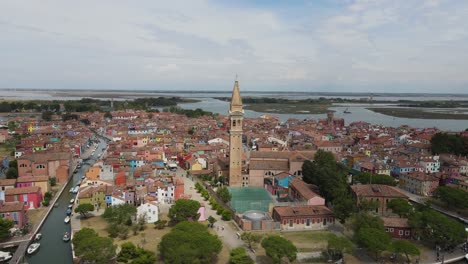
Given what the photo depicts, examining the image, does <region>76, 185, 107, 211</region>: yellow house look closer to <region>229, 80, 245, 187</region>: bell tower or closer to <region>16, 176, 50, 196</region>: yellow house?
<region>16, 176, 50, 196</region>: yellow house

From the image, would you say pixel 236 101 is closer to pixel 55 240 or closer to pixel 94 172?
pixel 94 172

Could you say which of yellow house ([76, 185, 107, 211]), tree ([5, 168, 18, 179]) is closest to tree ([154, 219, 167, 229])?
yellow house ([76, 185, 107, 211])

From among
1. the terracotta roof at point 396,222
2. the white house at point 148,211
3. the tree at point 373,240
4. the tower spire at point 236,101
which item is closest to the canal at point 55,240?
the white house at point 148,211

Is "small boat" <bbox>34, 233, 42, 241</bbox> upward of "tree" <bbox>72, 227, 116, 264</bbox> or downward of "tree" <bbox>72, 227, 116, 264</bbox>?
downward

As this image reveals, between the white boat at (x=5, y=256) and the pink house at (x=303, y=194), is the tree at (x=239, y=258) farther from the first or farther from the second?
the white boat at (x=5, y=256)

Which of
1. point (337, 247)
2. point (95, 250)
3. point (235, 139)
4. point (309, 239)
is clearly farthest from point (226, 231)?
point (235, 139)

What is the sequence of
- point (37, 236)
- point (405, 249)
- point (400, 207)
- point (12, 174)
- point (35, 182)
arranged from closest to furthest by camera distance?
point (405, 249), point (37, 236), point (400, 207), point (35, 182), point (12, 174)


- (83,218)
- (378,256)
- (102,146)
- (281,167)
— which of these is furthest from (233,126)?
(102,146)
